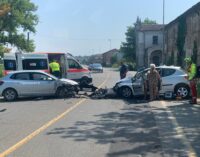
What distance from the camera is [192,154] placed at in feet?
28.5

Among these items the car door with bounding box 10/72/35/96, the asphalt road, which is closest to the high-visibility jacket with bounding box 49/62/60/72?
the car door with bounding box 10/72/35/96

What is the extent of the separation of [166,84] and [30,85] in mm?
6301

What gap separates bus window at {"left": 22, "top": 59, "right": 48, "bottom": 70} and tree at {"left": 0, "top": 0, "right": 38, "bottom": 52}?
131 ft

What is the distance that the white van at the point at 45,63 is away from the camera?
91.8 feet

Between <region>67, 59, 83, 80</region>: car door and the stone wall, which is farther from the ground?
the stone wall

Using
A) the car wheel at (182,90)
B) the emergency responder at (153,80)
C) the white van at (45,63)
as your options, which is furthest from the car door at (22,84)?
the car wheel at (182,90)

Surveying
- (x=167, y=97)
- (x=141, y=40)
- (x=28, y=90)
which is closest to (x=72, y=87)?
(x=28, y=90)

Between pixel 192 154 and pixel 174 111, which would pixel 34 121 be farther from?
pixel 192 154

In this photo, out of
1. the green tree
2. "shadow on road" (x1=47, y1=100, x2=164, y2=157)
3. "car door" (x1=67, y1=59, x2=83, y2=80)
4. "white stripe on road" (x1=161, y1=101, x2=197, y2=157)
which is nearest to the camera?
"white stripe on road" (x1=161, y1=101, x2=197, y2=157)

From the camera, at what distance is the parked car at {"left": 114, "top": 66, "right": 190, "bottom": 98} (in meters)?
20.1

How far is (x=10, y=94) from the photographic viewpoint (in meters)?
21.1

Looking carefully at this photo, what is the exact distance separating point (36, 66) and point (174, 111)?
14.0 metres

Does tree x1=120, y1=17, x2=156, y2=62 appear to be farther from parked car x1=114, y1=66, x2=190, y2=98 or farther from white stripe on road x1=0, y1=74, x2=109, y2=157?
white stripe on road x1=0, y1=74, x2=109, y2=157

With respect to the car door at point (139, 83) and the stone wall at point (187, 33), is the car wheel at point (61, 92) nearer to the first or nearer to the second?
the car door at point (139, 83)
